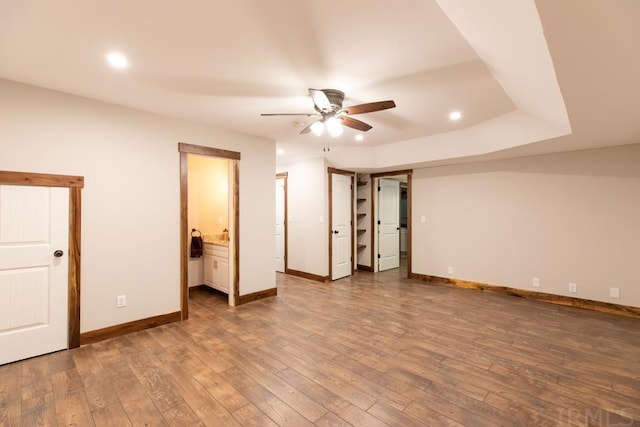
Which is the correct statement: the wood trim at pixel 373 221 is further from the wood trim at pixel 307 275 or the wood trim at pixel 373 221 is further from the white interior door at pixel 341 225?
the wood trim at pixel 307 275

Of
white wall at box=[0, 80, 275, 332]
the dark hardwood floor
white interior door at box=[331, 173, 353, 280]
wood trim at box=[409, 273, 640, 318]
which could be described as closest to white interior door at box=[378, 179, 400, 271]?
white interior door at box=[331, 173, 353, 280]

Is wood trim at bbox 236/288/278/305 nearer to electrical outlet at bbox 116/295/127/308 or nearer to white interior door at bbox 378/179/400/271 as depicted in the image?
electrical outlet at bbox 116/295/127/308

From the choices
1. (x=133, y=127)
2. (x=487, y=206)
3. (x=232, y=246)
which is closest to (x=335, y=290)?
(x=232, y=246)

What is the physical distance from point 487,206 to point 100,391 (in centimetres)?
551

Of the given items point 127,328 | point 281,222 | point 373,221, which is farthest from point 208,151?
point 373,221

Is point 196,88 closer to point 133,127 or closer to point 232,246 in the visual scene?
point 133,127

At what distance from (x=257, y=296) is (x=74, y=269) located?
2274mm

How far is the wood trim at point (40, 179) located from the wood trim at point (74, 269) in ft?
0.23

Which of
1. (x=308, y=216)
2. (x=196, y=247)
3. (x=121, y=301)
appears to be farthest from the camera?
(x=308, y=216)

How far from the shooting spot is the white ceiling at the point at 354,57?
1546mm

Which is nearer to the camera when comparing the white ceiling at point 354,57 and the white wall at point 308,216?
the white ceiling at point 354,57

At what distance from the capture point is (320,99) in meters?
2.51

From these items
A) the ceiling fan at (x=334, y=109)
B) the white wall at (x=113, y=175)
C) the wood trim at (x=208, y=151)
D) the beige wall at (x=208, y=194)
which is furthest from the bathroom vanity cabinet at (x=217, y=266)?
the ceiling fan at (x=334, y=109)

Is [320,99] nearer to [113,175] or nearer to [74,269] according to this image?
[113,175]
